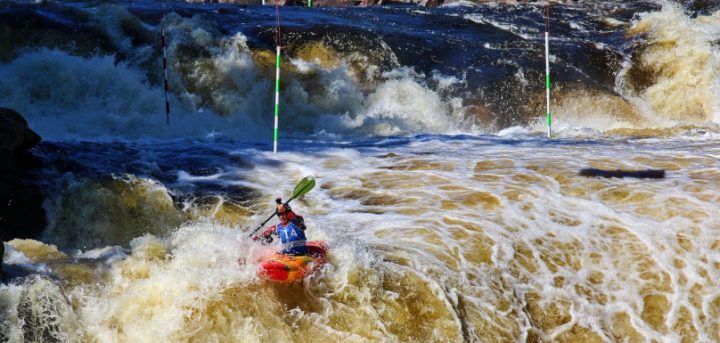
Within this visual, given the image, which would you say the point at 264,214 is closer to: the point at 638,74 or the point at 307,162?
the point at 307,162

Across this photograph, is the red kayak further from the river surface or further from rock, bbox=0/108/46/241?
rock, bbox=0/108/46/241

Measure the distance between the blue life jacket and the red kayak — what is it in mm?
42

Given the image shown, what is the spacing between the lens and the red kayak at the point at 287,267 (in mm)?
4359

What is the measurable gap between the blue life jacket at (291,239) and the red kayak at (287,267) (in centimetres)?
4

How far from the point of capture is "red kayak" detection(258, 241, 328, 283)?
14.3 ft

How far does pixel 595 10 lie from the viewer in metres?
20.1

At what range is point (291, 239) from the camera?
178 inches

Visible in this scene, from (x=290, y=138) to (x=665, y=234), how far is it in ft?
18.7

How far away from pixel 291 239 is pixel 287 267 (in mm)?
206

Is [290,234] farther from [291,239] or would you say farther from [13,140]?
[13,140]

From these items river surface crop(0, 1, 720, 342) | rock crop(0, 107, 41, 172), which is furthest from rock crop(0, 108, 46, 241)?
river surface crop(0, 1, 720, 342)

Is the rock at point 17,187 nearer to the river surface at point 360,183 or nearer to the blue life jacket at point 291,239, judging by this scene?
the river surface at point 360,183

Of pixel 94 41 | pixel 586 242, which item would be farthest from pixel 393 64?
pixel 586 242

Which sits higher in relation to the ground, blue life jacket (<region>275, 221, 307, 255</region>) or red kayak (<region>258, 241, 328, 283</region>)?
blue life jacket (<region>275, 221, 307, 255</region>)
